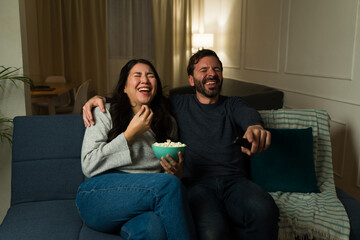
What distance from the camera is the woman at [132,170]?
130 cm

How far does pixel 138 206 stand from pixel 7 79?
126cm

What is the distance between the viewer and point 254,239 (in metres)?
1.44

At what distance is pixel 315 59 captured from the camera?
123 inches

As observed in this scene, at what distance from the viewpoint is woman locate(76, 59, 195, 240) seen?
1295 millimetres

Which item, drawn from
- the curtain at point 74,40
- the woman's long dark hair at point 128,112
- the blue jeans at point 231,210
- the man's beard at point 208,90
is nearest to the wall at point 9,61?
the woman's long dark hair at point 128,112

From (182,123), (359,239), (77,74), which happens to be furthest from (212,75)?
(77,74)

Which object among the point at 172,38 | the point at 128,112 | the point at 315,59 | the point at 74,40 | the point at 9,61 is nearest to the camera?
the point at 128,112

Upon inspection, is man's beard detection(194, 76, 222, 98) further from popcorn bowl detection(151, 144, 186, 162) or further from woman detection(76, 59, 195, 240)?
popcorn bowl detection(151, 144, 186, 162)

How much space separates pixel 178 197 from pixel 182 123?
0.62 meters

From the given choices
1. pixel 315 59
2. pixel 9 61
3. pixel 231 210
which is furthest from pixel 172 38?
pixel 231 210

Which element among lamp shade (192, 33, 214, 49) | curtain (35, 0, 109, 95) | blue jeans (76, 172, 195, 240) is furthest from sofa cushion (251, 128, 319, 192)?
curtain (35, 0, 109, 95)

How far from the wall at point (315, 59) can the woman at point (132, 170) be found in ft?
5.29

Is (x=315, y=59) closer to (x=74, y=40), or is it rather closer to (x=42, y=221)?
(x=42, y=221)

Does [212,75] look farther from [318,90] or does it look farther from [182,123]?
[318,90]
